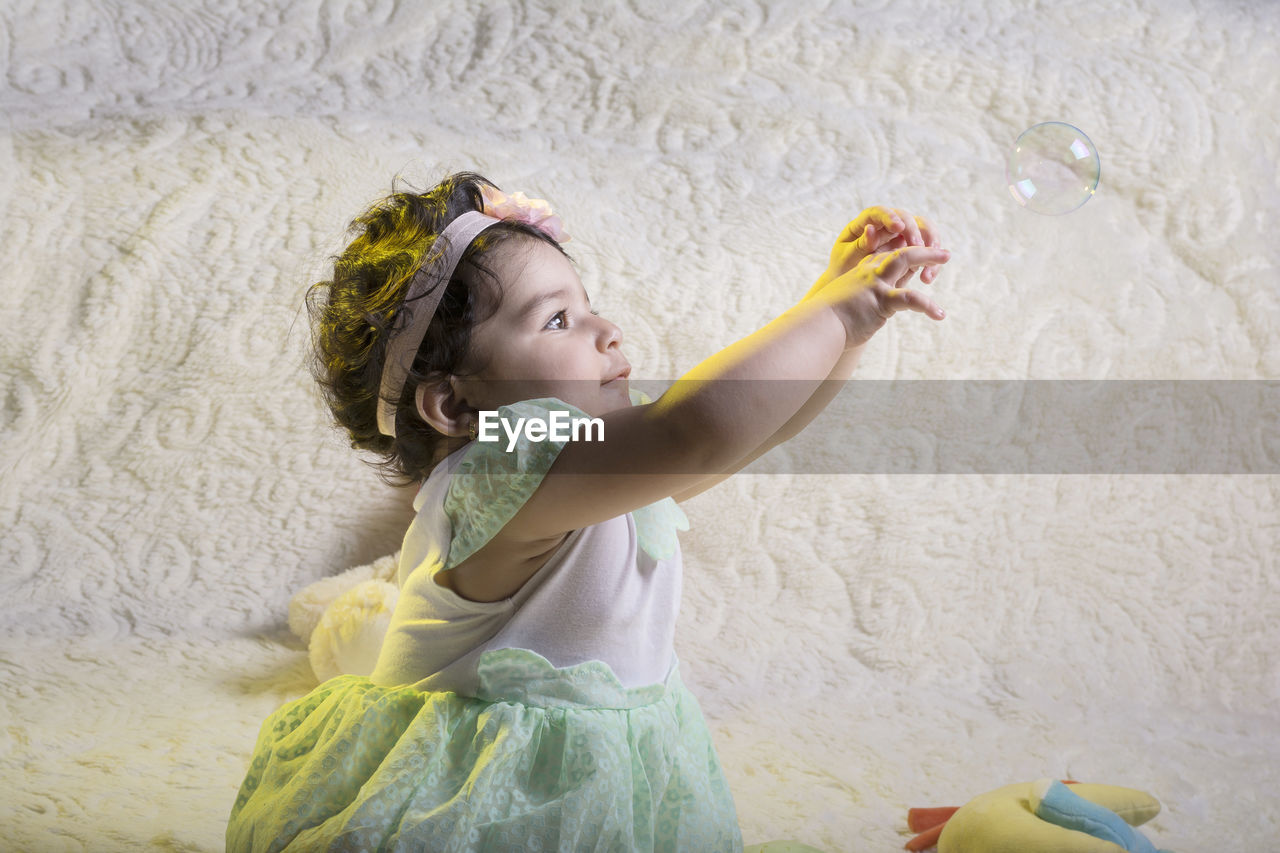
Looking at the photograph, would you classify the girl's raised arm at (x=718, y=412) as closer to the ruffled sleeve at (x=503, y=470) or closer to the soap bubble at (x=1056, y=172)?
the ruffled sleeve at (x=503, y=470)

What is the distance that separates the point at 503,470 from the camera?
2.23 feet

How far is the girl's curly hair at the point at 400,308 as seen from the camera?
30.1 inches

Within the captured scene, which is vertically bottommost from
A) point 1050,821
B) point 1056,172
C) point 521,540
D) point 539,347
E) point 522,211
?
point 1050,821

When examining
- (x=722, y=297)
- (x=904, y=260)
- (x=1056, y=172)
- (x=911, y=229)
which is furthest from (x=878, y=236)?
(x=722, y=297)

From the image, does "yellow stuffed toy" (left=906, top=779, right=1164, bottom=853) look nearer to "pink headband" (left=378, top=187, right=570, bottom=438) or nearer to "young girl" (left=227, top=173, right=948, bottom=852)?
"young girl" (left=227, top=173, right=948, bottom=852)

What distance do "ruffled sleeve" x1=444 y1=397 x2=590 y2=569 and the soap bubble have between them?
0.50 m

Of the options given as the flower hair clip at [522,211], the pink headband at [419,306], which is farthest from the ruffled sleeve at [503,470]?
the flower hair clip at [522,211]

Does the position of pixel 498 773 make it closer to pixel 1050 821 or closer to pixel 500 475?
pixel 500 475

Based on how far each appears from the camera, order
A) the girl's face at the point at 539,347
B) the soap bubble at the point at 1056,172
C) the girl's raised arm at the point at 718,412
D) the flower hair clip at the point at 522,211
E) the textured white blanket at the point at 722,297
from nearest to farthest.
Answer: the girl's raised arm at the point at 718,412 < the girl's face at the point at 539,347 < the flower hair clip at the point at 522,211 < the soap bubble at the point at 1056,172 < the textured white blanket at the point at 722,297

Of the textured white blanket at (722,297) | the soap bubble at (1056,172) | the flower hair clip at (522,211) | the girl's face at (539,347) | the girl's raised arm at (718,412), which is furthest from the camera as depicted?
the textured white blanket at (722,297)

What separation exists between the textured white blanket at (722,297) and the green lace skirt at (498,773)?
0.44 metres

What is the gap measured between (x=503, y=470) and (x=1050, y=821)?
51 centimetres

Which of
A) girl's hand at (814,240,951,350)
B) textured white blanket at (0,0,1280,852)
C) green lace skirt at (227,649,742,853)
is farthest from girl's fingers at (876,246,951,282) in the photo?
textured white blanket at (0,0,1280,852)

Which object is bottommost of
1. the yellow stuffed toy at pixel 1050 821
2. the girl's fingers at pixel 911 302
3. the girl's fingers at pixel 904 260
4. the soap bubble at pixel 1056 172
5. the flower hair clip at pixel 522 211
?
the yellow stuffed toy at pixel 1050 821
